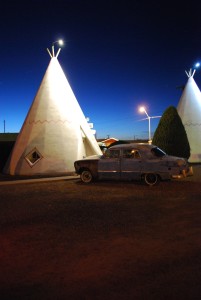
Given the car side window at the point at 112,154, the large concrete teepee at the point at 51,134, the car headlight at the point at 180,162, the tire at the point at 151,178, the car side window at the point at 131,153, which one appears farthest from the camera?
the large concrete teepee at the point at 51,134

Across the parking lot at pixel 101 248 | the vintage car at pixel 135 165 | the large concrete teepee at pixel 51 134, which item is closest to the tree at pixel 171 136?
the large concrete teepee at pixel 51 134

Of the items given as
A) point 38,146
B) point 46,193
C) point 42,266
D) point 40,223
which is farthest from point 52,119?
point 42,266

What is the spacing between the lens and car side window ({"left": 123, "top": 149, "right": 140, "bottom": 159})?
1090 centimetres

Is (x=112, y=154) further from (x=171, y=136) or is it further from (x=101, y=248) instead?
(x=101, y=248)

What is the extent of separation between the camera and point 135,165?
1080 centimetres

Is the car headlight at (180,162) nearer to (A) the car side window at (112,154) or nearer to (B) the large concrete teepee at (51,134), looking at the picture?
(A) the car side window at (112,154)

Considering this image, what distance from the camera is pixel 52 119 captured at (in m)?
15.0

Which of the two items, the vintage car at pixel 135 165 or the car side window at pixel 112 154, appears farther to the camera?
the car side window at pixel 112 154

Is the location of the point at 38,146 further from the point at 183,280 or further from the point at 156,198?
the point at 183,280

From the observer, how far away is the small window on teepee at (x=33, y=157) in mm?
14672

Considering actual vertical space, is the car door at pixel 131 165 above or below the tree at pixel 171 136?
below

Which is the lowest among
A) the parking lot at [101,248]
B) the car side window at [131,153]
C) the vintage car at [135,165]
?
the parking lot at [101,248]

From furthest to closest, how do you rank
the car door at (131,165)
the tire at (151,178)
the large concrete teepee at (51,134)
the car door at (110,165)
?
1. the large concrete teepee at (51,134)
2. the car door at (110,165)
3. the car door at (131,165)
4. the tire at (151,178)

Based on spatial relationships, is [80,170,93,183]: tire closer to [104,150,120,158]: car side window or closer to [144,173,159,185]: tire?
[104,150,120,158]: car side window
